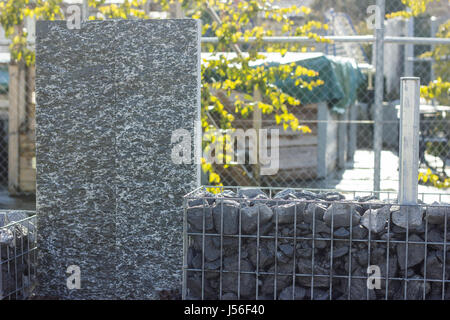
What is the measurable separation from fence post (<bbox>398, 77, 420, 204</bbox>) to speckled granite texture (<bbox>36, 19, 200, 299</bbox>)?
3.43 feet

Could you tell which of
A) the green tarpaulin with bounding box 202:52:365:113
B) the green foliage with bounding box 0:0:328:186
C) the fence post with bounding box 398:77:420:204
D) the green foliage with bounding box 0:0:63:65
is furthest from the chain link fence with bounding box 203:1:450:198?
the fence post with bounding box 398:77:420:204

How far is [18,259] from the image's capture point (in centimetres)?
331

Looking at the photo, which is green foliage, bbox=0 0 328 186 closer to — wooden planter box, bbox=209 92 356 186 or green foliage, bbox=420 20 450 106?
green foliage, bbox=420 20 450 106

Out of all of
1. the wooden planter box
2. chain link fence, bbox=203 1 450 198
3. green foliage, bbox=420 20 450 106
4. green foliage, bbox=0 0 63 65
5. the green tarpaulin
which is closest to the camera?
green foliage, bbox=0 0 63 65

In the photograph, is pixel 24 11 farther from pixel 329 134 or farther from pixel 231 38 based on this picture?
pixel 329 134

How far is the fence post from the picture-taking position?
2.81 meters

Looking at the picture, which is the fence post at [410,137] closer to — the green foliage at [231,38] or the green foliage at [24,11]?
the green foliage at [231,38]

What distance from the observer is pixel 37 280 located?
339 centimetres

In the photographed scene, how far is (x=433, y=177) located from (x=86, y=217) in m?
3.15

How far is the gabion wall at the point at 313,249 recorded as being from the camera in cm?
281

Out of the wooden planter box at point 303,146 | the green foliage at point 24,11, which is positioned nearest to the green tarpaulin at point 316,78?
the wooden planter box at point 303,146

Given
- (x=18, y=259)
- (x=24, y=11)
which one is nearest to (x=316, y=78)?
(x=24, y=11)

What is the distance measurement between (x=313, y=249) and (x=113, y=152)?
117 cm
